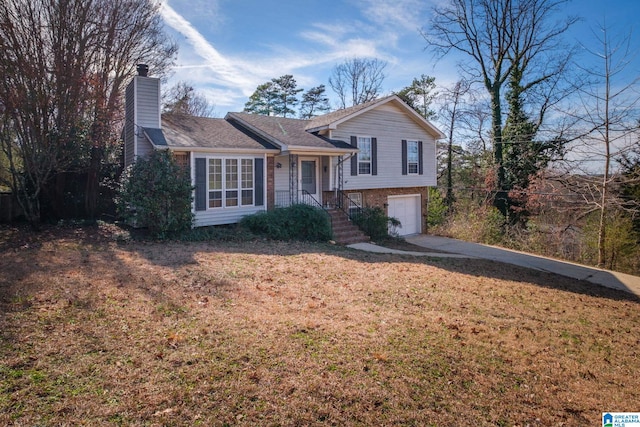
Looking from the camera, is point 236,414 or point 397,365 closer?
point 236,414

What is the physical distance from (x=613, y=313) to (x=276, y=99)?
34030 mm

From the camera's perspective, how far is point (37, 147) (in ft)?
39.4

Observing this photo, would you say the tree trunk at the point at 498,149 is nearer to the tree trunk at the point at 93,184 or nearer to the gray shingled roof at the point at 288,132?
the gray shingled roof at the point at 288,132

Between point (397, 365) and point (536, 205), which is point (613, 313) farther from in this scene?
point (536, 205)

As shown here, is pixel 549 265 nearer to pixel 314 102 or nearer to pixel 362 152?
pixel 362 152

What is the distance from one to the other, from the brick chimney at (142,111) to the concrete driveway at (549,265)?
10787mm

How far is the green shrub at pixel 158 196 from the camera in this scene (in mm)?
11273

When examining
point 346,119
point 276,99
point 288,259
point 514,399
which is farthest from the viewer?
point 276,99

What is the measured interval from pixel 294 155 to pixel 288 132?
4.50 ft

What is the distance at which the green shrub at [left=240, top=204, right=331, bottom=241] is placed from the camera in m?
13.2

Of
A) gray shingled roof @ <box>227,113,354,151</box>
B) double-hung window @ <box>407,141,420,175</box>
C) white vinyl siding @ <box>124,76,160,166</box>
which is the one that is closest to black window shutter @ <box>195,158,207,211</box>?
white vinyl siding @ <box>124,76,160,166</box>

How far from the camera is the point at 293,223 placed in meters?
13.4

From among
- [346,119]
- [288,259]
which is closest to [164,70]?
[346,119]

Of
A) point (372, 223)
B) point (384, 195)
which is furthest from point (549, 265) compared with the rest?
point (384, 195)
